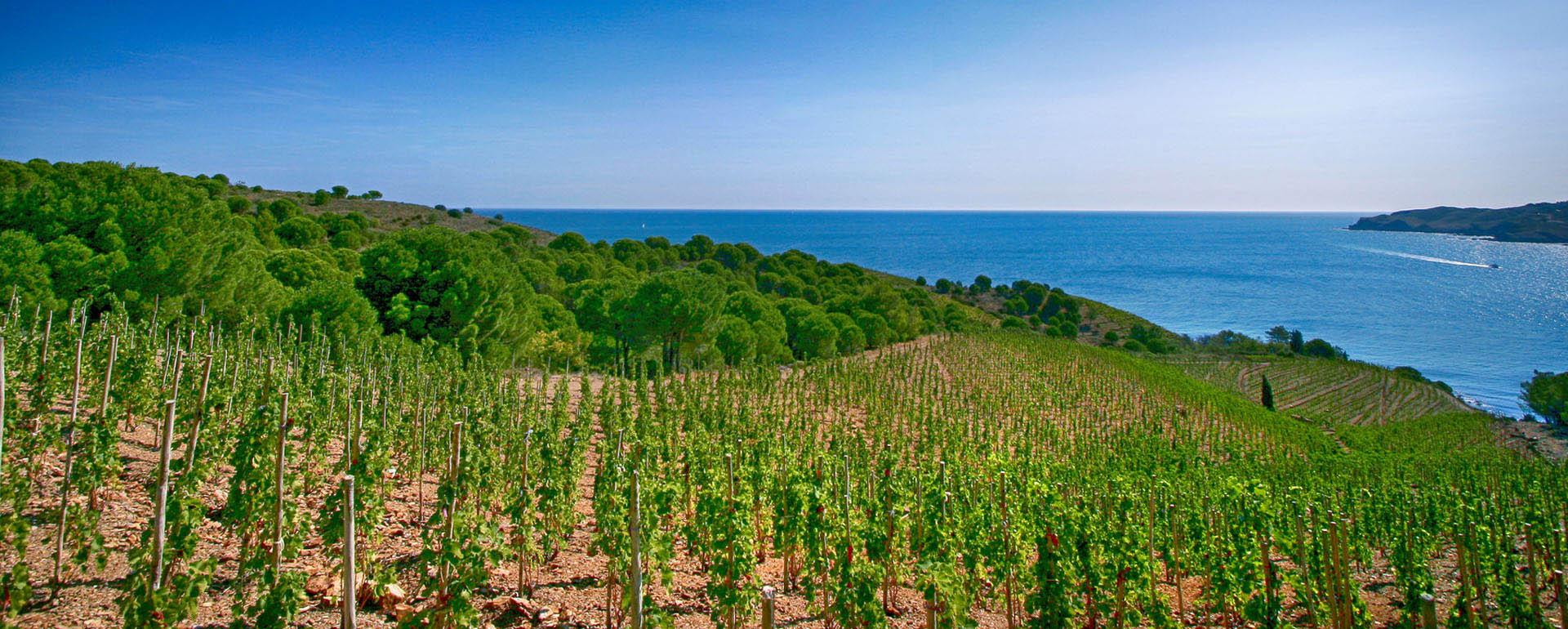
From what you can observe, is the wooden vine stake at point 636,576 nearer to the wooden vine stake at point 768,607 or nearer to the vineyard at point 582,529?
the vineyard at point 582,529

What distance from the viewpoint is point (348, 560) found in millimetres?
4539

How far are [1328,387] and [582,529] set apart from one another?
5420 cm

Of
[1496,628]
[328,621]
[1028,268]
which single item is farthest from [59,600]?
[1028,268]

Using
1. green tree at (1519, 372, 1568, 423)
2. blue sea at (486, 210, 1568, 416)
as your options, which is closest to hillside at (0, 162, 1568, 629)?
green tree at (1519, 372, 1568, 423)

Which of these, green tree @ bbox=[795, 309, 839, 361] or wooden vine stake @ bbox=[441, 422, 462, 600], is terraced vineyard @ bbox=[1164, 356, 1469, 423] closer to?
green tree @ bbox=[795, 309, 839, 361]

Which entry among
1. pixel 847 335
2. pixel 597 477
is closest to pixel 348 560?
pixel 597 477

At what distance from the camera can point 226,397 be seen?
28.9ft

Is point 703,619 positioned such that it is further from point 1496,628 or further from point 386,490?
point 1496,628

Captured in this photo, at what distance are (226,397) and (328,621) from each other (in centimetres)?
476

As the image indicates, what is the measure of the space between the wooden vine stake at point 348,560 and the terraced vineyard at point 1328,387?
4540cm

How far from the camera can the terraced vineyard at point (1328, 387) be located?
42.2 metres

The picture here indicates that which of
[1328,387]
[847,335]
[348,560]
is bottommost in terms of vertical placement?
[1328,387]

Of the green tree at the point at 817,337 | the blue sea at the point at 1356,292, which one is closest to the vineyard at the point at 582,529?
the green tree at the point at 817,337

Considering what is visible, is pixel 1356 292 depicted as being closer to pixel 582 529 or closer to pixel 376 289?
pixel 376 289
